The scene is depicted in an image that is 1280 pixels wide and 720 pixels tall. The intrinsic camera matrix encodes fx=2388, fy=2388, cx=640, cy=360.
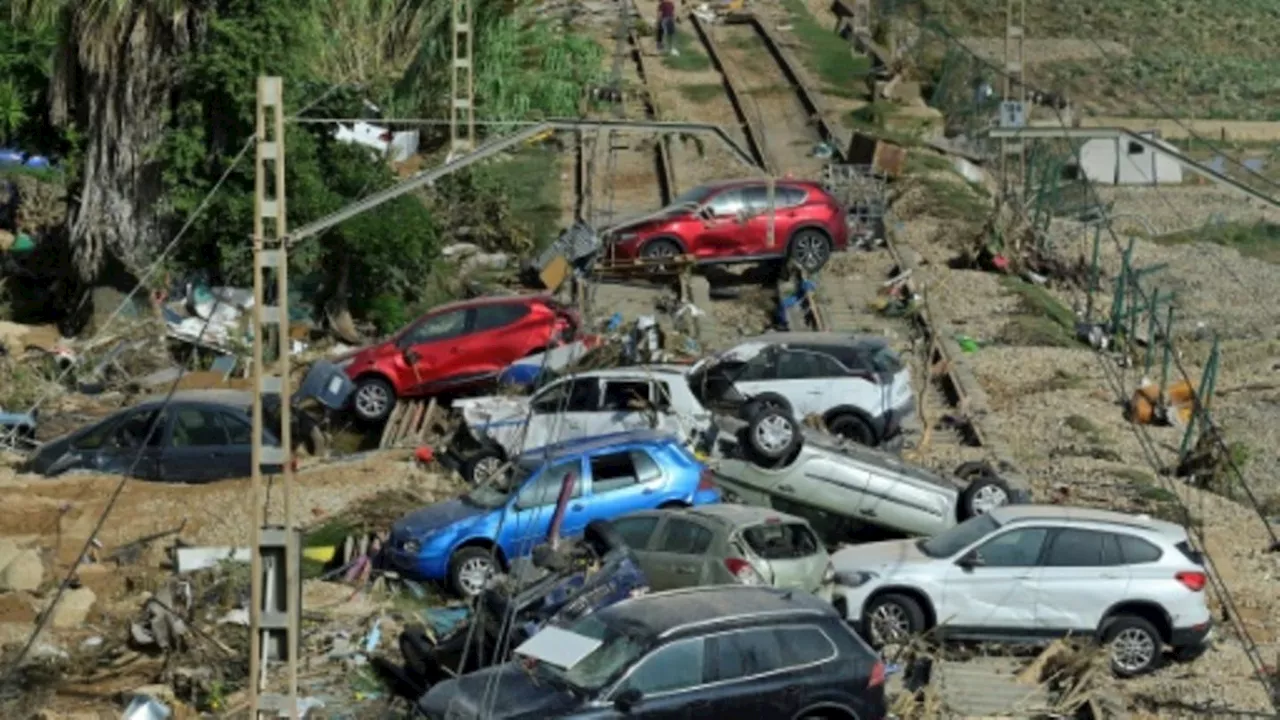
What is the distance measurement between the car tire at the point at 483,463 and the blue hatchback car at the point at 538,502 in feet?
6.35

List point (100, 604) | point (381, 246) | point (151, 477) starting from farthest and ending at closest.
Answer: point (381, 246) < point (151, 477) < point (100, 604)

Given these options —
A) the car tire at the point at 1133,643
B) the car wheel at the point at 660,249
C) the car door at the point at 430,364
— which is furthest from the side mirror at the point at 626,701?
the car wheel at the point at 660,249

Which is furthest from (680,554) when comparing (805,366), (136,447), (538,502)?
(136,447)

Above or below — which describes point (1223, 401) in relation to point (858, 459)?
below

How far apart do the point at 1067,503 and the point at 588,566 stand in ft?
25.0

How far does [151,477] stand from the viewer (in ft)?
86.2

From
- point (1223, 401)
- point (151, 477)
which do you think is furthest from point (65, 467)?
point (1223, 401)

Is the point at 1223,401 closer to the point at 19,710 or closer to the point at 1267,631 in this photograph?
the point at 1267,631

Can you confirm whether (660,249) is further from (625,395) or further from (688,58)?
(688,58)

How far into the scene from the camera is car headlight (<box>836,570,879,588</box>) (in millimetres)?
21391

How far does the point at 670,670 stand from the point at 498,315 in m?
13.2

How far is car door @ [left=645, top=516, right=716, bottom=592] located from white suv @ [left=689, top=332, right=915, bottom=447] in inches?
229

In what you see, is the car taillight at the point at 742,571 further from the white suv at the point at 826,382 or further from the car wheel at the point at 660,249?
the car wheel at the point at 660,249

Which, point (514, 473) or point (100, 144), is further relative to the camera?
point (100, 144)
